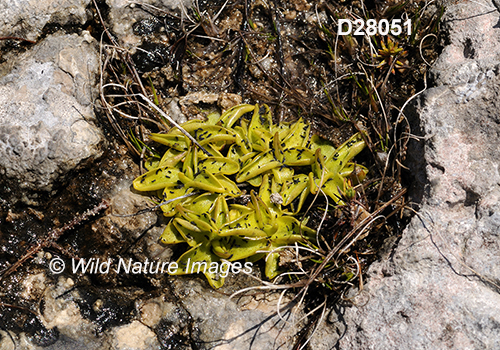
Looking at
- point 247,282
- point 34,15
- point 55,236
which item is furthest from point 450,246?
point 34,15

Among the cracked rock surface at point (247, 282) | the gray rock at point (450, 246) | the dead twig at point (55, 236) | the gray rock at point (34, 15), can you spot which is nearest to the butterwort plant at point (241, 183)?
the cracked rock surface at point (247, 282)

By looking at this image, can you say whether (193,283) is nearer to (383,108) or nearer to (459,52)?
(383,108)

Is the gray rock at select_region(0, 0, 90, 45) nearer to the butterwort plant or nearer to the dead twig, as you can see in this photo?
the butterwort plant

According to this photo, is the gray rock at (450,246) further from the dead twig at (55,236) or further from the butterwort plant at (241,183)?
the dead twig at (55,236)

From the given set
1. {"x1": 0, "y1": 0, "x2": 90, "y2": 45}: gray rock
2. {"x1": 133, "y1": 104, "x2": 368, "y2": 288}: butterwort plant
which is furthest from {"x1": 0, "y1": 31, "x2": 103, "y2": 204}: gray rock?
{"x1": 133, "y1": 104, "x2": 368, "y2": 288}: butterwort plant

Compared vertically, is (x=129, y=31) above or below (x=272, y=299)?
above

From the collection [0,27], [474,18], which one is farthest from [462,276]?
[0,27]
